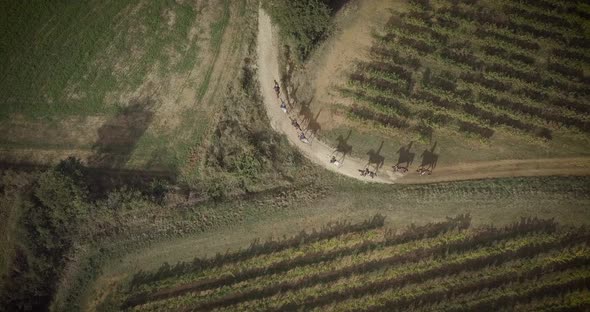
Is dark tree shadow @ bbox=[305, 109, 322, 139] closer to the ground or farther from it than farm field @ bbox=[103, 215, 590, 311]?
farther from it

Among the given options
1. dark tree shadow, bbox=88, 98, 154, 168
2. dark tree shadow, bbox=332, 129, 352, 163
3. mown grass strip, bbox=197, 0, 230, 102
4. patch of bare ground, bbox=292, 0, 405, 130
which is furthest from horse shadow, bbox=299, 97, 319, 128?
dark tree shadow, bbox=88, 98, 154, 168

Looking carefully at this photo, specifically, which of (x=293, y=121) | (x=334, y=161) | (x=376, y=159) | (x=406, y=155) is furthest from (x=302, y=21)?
(x=406, y=155)

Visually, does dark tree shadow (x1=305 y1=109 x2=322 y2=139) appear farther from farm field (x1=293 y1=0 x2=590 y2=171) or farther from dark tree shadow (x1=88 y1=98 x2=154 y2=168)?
dark tree shadow (x1=88 y1=98 x2=154 y2=168)

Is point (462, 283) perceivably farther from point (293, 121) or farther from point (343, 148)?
point (293, 121)

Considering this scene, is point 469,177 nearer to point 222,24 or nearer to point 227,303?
point 227,303

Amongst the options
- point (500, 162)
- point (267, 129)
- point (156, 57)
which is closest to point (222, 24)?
point (156, 57)
